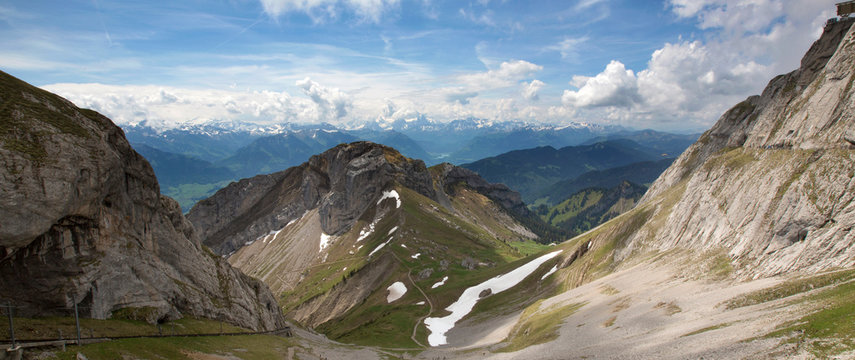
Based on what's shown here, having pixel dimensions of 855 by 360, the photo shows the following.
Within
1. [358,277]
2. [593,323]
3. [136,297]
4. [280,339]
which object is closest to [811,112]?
[593,323]

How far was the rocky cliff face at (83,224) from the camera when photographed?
33.8 metres

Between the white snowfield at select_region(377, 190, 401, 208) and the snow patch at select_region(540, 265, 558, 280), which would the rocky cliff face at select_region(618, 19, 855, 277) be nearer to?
the snow patch at select_region(540, 265, 558, 280)

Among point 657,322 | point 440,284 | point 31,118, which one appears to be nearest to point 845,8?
point 657,322

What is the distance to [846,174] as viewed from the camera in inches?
1780

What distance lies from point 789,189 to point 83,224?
84126mm

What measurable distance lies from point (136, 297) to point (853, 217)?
78.4 m

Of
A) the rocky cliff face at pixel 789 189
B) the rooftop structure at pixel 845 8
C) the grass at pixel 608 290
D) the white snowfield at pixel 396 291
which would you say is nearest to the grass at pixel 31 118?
the grass at pixel 608 290

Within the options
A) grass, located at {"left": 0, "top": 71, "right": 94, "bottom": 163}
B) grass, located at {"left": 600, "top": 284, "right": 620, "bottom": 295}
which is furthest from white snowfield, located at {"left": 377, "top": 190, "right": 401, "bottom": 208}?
grass, located at {"left": 0, "top": 71, "right": 94, "bottom": 163}

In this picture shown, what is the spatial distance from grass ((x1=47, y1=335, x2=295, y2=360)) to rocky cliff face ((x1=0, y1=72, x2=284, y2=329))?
Answer: 6800 millimetres

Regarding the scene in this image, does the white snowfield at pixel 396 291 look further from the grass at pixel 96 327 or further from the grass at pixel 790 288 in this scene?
the grass at pixel 790 288

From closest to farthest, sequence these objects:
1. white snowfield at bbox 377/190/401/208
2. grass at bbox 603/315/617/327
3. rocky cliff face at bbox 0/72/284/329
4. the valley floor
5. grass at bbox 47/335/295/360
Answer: grass at bbox 47/335/295/360 → the valley floor → rocky cliff face at bbox 0/72/284/329 → grass at bbox 603/315/617/327 → white snowfield at bbox 377/190/401/208

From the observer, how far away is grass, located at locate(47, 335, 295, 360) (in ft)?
94.5

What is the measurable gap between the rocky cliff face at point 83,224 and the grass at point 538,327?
136 feet

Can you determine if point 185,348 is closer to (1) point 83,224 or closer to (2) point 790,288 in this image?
(1) point 83,224
